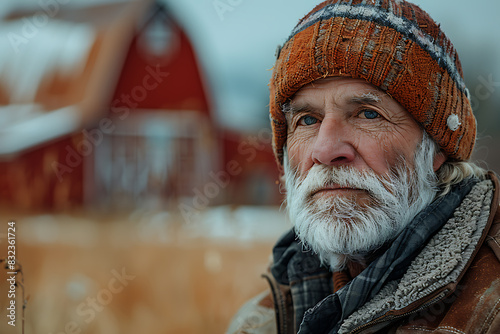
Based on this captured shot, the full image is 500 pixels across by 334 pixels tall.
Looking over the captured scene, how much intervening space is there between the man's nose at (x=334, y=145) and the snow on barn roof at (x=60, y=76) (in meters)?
9.53

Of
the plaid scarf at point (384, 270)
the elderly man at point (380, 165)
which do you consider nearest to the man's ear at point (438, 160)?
the elderly man at point (380, 165)

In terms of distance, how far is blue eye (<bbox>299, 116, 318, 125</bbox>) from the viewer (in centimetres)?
215

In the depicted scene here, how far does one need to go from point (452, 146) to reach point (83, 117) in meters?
9.80

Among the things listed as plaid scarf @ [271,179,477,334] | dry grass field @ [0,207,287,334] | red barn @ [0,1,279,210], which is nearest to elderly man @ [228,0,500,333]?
plaid scarf @ [271,179,477,334]

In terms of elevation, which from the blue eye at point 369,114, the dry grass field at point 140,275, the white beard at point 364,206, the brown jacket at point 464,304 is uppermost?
the blue eye at point 369,114

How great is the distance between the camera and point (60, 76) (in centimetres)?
1155

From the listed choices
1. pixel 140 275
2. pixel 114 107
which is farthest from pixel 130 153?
pixel 140 275

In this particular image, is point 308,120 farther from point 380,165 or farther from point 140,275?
point 140,275

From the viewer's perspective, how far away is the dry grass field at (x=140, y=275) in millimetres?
3934

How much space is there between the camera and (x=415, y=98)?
1.94 metres

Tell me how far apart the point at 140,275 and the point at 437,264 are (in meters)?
3.24

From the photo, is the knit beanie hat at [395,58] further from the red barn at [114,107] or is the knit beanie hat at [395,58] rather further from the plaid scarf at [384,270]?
the red barn at [114,107]

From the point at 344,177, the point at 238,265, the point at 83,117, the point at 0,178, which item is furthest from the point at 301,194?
the point at 83,117

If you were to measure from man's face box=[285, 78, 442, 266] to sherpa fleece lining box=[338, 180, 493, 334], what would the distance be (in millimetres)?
212
